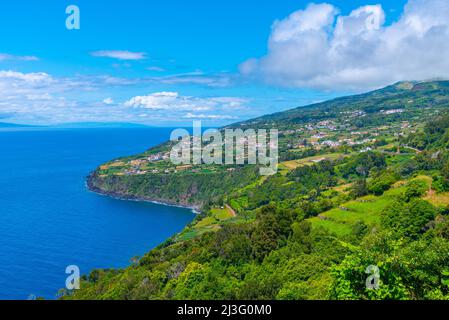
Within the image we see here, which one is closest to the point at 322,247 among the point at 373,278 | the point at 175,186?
the point at 373,278

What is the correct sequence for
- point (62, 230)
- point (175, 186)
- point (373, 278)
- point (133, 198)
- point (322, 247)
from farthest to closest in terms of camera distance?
point (175, 186) < point (133, 198) < point (62, 230) < point (322, 247) < point (373, 278)

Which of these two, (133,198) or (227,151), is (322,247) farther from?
(227,151)

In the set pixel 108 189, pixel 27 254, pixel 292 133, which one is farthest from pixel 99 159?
pixel 27 254

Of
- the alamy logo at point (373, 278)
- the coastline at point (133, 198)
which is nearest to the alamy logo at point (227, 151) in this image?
the coastline at point (133, 198)

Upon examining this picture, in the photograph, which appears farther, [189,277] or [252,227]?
[252,227]

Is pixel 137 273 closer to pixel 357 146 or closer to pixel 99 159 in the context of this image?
pixel 357 146

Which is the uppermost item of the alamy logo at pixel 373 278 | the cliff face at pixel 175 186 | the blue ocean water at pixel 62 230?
the alamy logo at pixel 373 278

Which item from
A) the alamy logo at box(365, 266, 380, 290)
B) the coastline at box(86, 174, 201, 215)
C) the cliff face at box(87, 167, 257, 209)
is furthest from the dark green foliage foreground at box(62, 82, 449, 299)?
the coastline at box(86, 174, 201, 215)

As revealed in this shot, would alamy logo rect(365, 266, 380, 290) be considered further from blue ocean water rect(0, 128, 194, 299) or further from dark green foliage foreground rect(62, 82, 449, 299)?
blue ocean water rect(0, 128, 194, 299)

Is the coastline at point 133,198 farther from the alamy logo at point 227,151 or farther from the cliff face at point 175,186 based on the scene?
the alamy logo at point 227,151

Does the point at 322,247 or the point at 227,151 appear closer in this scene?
the point at 322,247

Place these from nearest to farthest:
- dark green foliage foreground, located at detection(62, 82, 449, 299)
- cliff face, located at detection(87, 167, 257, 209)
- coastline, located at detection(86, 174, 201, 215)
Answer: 1. dark green foliage foreground, located at detection(62, 82, 449, 299)
2. coastline, located at detection(86, 174, 201, 215)
3. cliff face, located at detection(87, 167, 257, 209)
